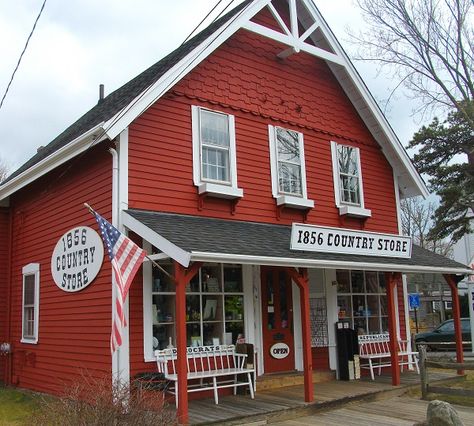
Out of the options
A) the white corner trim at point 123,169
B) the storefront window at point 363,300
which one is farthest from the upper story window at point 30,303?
the storefront window at point 363,300

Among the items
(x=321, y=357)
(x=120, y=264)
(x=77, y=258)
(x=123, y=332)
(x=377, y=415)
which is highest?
(x=77, y=258)

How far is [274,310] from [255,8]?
5.94 meters

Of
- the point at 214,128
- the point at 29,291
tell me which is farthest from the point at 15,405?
the point at 214,128

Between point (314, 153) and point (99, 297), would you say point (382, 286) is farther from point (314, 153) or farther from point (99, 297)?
point (99, 297)

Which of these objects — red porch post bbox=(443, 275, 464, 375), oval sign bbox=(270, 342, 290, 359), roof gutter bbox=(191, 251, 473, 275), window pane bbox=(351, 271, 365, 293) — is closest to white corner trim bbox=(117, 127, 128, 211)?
roof gutter bbox=(191, 251, 473, 275)

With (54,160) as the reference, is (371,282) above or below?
below

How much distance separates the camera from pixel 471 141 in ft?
82.9

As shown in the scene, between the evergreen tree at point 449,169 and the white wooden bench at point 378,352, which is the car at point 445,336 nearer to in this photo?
the evergreen tree at point 449,169

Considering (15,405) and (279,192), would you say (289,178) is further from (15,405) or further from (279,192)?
(15,405)

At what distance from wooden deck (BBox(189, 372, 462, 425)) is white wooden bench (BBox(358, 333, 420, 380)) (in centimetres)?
53

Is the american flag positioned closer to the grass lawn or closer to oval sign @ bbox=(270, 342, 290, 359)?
the grass lawn

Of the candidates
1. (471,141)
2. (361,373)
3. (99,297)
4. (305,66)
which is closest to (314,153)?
(305,66)

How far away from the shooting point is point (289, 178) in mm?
12266

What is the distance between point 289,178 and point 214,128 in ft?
6.69
